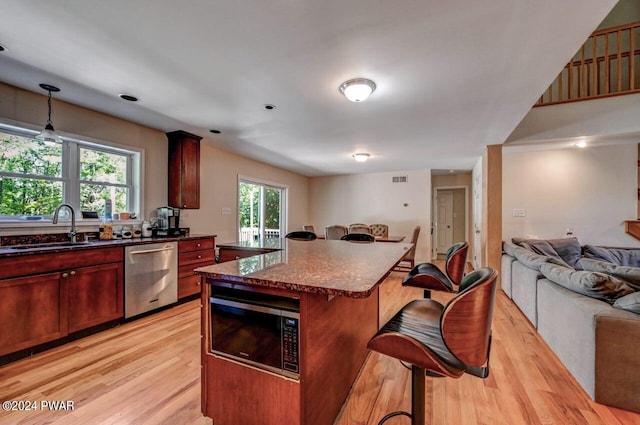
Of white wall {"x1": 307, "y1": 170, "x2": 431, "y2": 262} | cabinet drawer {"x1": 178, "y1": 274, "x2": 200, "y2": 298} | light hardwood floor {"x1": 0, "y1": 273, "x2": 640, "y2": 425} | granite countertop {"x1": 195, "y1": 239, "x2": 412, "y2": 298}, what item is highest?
white wall {"x1": 307, "y1": 170, "x2": 431, "y2": 262}

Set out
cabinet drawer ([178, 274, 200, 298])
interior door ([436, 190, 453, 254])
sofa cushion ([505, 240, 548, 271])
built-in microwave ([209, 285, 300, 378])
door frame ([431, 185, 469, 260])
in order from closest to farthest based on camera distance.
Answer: built-in microwave ([209, 285, 300, 378]) → sofa cushion ([505, 240, 548, 271]) → cabinet drawer ([178, 274, 200, 298]) → door frame ([431, 185, 469, 260]) → interior door ([436, 190, 453, 254])

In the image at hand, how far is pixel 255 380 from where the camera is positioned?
1265mm

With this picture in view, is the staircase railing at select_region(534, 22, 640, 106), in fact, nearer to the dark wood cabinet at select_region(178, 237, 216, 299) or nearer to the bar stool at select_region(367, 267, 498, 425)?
the bar stool at select_region(367, 267, 498, 425)

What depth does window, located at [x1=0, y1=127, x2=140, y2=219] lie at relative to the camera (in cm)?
259

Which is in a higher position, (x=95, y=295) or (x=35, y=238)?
(x=35, y=238)

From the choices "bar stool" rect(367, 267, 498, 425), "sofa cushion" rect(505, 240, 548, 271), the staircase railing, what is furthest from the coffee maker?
the staircase railing

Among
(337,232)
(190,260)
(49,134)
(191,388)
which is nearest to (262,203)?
(337,232)

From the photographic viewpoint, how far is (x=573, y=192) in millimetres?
4762

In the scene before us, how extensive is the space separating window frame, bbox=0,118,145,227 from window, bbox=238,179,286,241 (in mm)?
1952

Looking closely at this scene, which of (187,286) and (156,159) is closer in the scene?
(187,286)

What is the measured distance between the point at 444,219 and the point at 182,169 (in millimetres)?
7149

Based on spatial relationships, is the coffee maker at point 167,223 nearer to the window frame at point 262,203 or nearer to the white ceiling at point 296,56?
the white ceiling at point 296,56

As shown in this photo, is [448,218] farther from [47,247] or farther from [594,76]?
[47,247]

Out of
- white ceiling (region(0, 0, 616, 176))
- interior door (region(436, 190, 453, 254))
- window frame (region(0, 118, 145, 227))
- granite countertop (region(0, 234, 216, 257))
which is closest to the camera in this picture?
white ceiling (region(0, 0, 616, 176))
